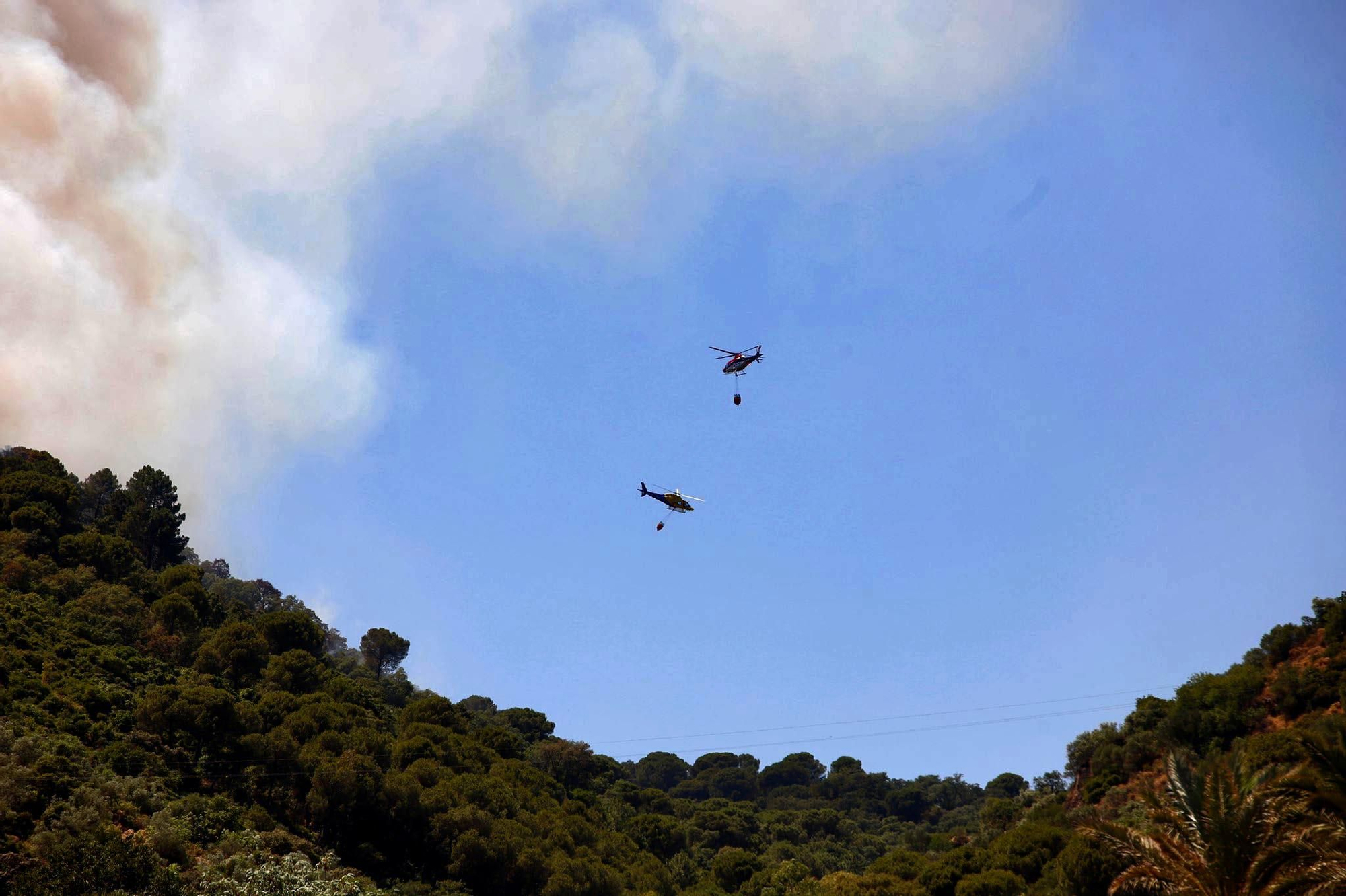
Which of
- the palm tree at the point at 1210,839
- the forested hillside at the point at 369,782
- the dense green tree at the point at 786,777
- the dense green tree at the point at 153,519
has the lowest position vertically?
the palm tree at the point at 1210,839

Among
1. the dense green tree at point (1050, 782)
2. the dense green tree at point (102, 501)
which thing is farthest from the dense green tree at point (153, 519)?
the dense green tree at point (1050, 782)

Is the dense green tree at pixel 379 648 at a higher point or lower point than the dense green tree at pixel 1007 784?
higher

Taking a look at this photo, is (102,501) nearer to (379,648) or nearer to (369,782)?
(379,648)

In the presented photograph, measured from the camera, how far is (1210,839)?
2939 cm

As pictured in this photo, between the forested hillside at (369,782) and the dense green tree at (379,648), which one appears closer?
the forested hillside at (369,782)

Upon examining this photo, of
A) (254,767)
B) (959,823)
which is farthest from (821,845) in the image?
(254,767)

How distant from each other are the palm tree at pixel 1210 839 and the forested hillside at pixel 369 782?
0.31 ft

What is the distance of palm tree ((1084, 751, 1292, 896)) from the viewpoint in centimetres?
2905

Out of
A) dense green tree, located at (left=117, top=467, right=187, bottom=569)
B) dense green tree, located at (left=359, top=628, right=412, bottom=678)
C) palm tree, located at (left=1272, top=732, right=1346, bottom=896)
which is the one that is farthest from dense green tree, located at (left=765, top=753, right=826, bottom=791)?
palm tree, located at (left=1272, top=732, right=1346, bottom=896)

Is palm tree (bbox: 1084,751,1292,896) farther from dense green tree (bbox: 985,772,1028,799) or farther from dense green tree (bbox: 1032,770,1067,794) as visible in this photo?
dense green tree (bbox: 985,772,1028,799)

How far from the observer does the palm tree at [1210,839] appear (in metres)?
29.0

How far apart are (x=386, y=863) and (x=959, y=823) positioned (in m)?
112

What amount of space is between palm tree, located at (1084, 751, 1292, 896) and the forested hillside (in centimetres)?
9

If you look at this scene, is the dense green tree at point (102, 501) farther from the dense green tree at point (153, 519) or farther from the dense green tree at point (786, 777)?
the dense green tree at point (786, 777)
